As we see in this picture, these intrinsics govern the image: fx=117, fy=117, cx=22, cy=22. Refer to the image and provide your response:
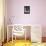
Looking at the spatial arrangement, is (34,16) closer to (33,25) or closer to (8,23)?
(33,25)

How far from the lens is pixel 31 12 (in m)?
2.21

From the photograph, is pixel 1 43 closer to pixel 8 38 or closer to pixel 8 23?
pixel 8 38

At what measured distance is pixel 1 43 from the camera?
203cm

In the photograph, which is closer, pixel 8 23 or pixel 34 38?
pixel 34 38

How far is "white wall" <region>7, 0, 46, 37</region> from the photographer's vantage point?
2.21m

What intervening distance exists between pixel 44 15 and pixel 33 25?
0.30 m

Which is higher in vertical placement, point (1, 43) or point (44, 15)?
point (44, 15)

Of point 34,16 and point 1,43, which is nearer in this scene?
point 1,43

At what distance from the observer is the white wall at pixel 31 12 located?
2.21 m

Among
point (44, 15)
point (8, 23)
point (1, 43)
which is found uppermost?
point (44, 15)

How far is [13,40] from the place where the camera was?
214cm

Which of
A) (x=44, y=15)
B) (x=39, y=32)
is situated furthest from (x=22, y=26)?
(x=44, y=15)

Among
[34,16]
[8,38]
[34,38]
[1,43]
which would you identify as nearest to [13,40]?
[8,38]

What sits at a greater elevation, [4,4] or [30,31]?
[4,4]
